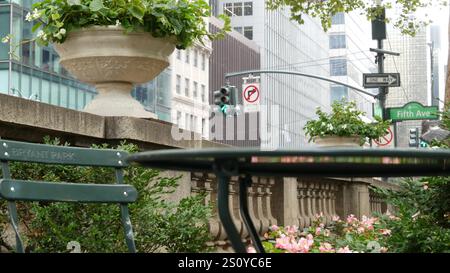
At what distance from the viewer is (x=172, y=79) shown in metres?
87.2

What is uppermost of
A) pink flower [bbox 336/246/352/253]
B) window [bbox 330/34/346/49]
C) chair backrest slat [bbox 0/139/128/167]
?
window [bbox 330/34/346/49]

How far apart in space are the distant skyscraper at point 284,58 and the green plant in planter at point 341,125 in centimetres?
8378

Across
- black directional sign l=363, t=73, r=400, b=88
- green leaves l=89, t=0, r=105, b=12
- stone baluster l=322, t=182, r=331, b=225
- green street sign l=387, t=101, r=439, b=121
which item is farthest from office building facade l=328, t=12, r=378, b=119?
green leaves l=89, t=0, r=105, b=12

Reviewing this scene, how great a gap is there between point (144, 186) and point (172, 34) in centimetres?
173

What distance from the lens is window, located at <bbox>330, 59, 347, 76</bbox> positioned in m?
135

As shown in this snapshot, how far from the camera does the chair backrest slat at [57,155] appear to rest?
3435 mm

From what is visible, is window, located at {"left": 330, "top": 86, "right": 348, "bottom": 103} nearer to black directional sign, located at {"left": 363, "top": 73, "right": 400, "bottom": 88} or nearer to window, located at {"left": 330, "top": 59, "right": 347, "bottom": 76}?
window, located at {"left": 330, "top": 59, "right": 347, "bottom": 76}

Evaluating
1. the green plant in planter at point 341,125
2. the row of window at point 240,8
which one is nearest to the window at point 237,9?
the row of window at point 240,8

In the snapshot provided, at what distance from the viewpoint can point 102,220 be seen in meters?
4.38

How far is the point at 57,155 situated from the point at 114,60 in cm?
271

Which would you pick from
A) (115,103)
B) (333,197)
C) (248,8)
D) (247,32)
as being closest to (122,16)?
(115,103)

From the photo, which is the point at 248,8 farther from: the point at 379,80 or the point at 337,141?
the point at 337,141

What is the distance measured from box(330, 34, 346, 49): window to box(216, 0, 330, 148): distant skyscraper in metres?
1.61
